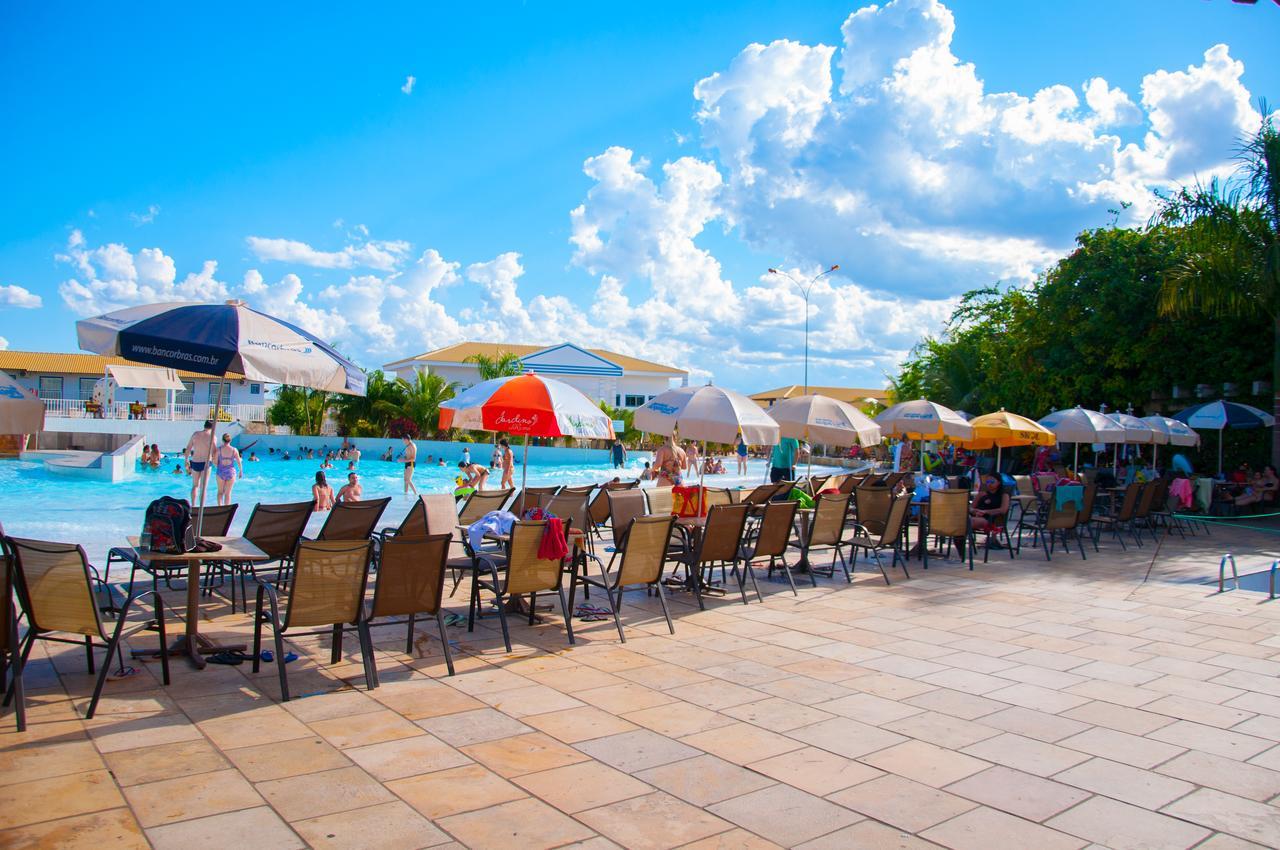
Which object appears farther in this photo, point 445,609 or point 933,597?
point 933,597

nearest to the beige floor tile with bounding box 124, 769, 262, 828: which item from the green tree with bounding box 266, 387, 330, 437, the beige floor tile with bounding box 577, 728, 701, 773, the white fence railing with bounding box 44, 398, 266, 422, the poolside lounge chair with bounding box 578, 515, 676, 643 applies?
the beige floor tile with bounding box 577, 728, 701, 773

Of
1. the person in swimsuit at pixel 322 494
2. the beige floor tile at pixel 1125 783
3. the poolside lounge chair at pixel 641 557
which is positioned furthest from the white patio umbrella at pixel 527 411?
the person in swimsuit at pixel 322 494

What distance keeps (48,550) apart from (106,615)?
1.83 meters

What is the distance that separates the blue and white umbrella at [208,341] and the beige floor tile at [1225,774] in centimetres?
510

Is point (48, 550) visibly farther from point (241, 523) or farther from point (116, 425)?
point (116, 425)

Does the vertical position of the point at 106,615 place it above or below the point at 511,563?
below

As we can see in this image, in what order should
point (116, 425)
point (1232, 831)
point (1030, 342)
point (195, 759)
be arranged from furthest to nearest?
1. point (116, 425)
2. point (1030, 342)
3. point (195, 759)
4. point (1232, 831)

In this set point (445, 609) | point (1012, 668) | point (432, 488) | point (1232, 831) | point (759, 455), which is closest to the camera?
point (1232, 831)

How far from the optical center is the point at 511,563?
6.23 metres

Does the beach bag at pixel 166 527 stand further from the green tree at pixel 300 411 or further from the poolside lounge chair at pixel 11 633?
the green tree at pixel 300 411

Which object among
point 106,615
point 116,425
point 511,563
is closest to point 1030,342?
point 511,563

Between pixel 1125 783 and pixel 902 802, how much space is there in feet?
3.73

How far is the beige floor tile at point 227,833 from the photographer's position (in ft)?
10.6

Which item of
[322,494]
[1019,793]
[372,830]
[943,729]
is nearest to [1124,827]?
[1019,793]
